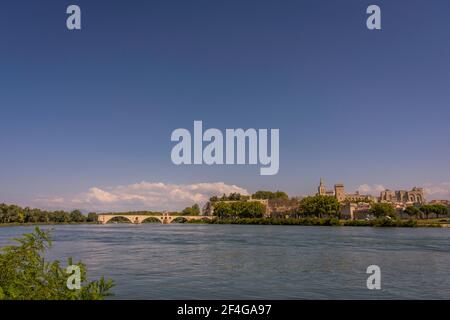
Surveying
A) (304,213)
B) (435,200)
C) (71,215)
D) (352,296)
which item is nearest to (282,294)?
(352,296)

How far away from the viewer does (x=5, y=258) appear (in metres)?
9.20

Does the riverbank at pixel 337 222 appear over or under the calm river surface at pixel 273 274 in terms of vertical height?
under

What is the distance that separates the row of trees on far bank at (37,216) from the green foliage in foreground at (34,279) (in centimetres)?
12285

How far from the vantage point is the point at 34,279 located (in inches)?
346

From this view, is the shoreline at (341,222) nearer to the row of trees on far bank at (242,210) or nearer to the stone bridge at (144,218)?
the row of trees on far bank at (242,210)

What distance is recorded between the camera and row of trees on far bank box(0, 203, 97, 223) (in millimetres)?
121500

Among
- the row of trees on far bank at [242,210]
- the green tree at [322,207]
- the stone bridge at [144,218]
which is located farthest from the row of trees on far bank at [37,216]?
the green tree at [322,207]

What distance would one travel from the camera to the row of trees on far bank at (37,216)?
12150cm

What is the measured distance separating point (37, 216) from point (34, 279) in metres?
141

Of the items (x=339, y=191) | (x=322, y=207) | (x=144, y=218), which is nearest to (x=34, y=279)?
(x=322, y=207)

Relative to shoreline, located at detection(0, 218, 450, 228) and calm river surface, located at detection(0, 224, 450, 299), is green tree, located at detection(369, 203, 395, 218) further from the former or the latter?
calm river surface, located at detection(0, 224, 450, 299)

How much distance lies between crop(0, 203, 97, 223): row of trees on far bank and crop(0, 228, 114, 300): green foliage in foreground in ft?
403

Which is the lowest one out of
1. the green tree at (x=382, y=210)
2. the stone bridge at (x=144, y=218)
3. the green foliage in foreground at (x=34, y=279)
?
the stone bridge at (x=144, y=218)

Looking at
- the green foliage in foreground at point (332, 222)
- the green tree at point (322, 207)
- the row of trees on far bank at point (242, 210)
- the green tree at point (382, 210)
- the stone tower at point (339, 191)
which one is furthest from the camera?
the stone tower at point (339, 191)
